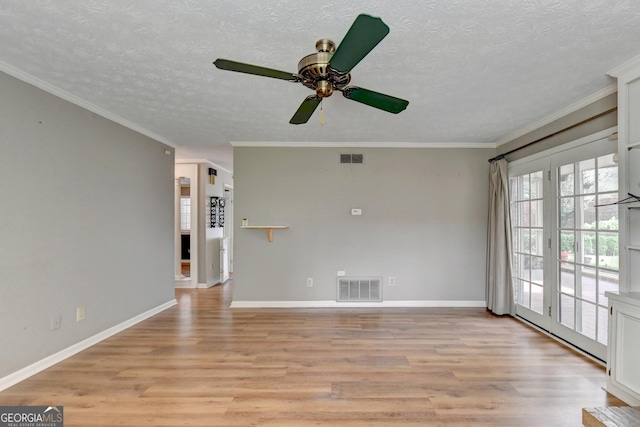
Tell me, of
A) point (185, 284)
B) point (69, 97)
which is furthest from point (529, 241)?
point (185, 284)

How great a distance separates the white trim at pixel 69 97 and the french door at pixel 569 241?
487cm

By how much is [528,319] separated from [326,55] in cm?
402

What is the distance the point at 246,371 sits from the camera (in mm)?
2611

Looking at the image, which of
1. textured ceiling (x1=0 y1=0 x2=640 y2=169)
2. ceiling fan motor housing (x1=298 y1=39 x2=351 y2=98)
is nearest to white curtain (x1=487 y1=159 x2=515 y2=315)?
textured ceiling (x1=0 y1=0 x2=640 y2=169)

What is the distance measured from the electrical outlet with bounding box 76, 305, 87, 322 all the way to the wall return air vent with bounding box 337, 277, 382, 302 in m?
3.05

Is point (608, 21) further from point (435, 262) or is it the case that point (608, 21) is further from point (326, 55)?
point (435, 262)

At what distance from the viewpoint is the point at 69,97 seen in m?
2.84

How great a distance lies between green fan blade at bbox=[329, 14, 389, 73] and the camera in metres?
1.17

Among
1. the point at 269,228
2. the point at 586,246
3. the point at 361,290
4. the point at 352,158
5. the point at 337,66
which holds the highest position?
the point at 352,158

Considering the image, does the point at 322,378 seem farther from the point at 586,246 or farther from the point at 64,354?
the point at 586,246

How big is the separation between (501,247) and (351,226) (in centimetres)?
205

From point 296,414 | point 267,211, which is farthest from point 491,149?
point 296,414

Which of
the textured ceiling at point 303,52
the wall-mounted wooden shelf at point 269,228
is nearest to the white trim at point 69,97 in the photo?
the textured ceiling at point 303,52

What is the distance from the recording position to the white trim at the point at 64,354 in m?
2.37
